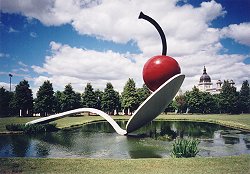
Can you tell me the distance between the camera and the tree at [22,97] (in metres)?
44.0

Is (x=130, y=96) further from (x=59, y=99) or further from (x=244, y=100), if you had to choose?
(x=244, y=100)

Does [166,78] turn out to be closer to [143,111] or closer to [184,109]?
[143,111]

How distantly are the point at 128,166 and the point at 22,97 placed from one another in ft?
127

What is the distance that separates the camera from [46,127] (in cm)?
2328

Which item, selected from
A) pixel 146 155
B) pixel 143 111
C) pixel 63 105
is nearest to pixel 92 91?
pixel 63 105

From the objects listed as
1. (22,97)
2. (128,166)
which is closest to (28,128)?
(128,166)

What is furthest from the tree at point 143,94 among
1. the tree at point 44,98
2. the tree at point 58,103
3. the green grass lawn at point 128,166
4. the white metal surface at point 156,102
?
the green grass lawn at point 128,166

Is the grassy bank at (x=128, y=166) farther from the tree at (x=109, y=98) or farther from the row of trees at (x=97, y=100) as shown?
the tree at (x=109, y=98)

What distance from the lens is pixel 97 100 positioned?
54031mm

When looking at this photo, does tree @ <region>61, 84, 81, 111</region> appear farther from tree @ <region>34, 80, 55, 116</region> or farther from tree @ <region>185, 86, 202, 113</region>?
tree @ <region>185, 86, 202, 113</region>

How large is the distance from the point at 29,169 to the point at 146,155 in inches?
219

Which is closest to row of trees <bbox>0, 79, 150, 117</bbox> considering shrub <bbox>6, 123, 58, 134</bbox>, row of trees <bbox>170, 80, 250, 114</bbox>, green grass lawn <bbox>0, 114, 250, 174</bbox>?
row of trees <bbox>170, 80, 250, 114</bbox>

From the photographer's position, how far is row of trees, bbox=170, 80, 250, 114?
54747 millimetres

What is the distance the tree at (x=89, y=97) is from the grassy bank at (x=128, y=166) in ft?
137
